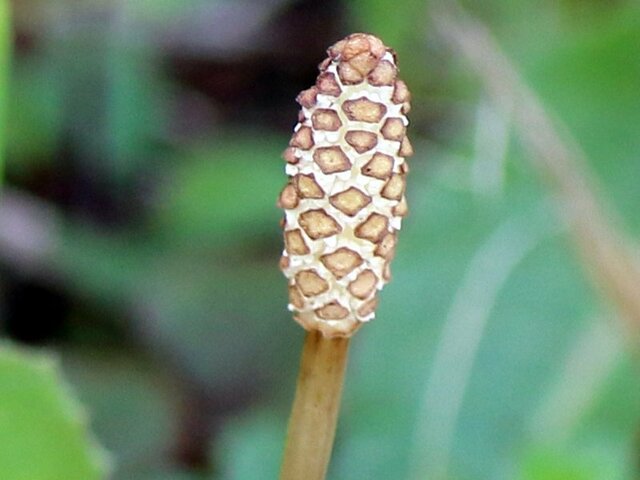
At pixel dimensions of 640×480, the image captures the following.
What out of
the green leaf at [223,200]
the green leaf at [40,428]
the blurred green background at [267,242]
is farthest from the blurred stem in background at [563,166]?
the green leaf at [40,428]

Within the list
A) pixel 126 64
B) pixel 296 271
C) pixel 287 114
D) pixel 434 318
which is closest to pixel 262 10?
pixel 287 114

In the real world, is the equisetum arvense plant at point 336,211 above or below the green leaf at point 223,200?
below

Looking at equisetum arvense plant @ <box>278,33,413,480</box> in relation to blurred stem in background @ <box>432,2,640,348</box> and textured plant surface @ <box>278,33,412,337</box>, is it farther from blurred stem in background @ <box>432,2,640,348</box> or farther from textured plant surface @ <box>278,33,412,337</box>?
blurred stem in background @ <box>432,2,640,348</box>

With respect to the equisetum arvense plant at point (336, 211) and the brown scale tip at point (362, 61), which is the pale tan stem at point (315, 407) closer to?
the equisetum arvense plant at point (336, 211)

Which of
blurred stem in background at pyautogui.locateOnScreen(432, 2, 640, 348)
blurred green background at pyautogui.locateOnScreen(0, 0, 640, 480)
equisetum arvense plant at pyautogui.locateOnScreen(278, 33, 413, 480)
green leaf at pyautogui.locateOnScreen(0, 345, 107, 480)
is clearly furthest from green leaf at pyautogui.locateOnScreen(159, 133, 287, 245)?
equisetum arvense plant at pyautogui.locateOnScreen(278, 33, 413, 480)

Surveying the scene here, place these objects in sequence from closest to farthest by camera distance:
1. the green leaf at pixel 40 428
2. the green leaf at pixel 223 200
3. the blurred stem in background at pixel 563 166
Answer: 1. the green leaf at pixel 40 428
2. the blurred stem in background at pixel 563 166
3. the green leaf at pixel 223 200
